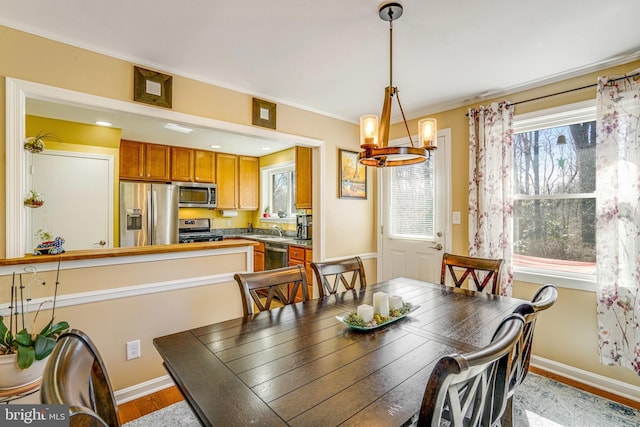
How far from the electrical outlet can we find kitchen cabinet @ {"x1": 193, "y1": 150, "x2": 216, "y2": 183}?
11.0 ft

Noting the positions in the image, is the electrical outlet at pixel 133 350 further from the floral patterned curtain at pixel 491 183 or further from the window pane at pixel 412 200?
the floral patterned curtain at pixel 491 183

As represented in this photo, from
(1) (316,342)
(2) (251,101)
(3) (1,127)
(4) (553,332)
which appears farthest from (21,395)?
(4) (553,332)

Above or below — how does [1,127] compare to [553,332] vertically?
above

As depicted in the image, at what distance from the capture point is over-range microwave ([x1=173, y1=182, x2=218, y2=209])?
191 inches

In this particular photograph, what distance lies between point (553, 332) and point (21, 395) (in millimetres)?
3703

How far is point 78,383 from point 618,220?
3103 mm

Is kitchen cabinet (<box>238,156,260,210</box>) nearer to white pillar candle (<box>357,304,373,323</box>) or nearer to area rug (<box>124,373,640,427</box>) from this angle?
area rug (<box>124,373,640,427</box>)

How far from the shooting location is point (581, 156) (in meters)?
2.52

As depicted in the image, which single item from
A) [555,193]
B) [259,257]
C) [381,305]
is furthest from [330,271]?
[259,257]

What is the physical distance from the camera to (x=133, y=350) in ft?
7.20

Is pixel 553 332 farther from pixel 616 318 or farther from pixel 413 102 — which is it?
pixel 413 102

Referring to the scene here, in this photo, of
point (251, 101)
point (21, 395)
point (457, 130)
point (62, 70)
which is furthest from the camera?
point (457, 130)

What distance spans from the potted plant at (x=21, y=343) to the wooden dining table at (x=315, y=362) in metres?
0.92

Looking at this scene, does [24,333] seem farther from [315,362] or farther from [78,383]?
[315,362]
